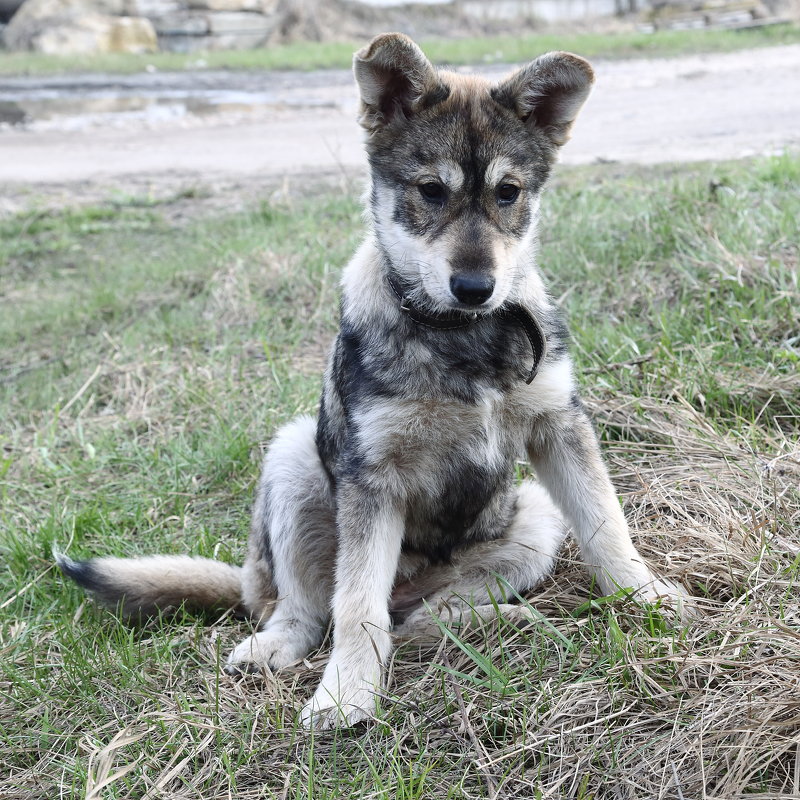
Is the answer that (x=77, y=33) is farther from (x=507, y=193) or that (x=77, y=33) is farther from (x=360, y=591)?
(x=360, y=591)

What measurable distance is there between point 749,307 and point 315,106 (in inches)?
413

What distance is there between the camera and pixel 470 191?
3.27m

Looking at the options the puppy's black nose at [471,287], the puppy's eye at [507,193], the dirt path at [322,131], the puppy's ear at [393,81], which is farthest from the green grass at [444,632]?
the dirt path at [322,131]

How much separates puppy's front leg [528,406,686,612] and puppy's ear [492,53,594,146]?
1147 millimetres

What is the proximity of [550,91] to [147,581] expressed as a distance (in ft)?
8.20

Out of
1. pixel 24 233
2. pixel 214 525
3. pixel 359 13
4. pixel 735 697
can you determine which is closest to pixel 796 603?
pixel 735 697

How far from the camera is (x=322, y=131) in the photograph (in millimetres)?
11938

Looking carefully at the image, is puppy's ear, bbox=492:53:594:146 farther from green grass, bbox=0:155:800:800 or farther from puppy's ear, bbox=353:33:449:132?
green grass, bbox=0:155:800:800

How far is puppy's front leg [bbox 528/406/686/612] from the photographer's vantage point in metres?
3.27

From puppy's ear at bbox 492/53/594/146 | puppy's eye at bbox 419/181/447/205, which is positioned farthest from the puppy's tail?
puppy's ear at bbox 492/53/594/146

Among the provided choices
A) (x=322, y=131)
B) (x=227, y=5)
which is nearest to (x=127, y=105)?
(x=322, y=131)

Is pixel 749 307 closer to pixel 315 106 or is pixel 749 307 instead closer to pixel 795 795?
pixel 795 795

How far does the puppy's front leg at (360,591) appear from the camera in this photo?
10.2 feet

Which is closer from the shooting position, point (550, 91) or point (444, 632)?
point (444, 632)
